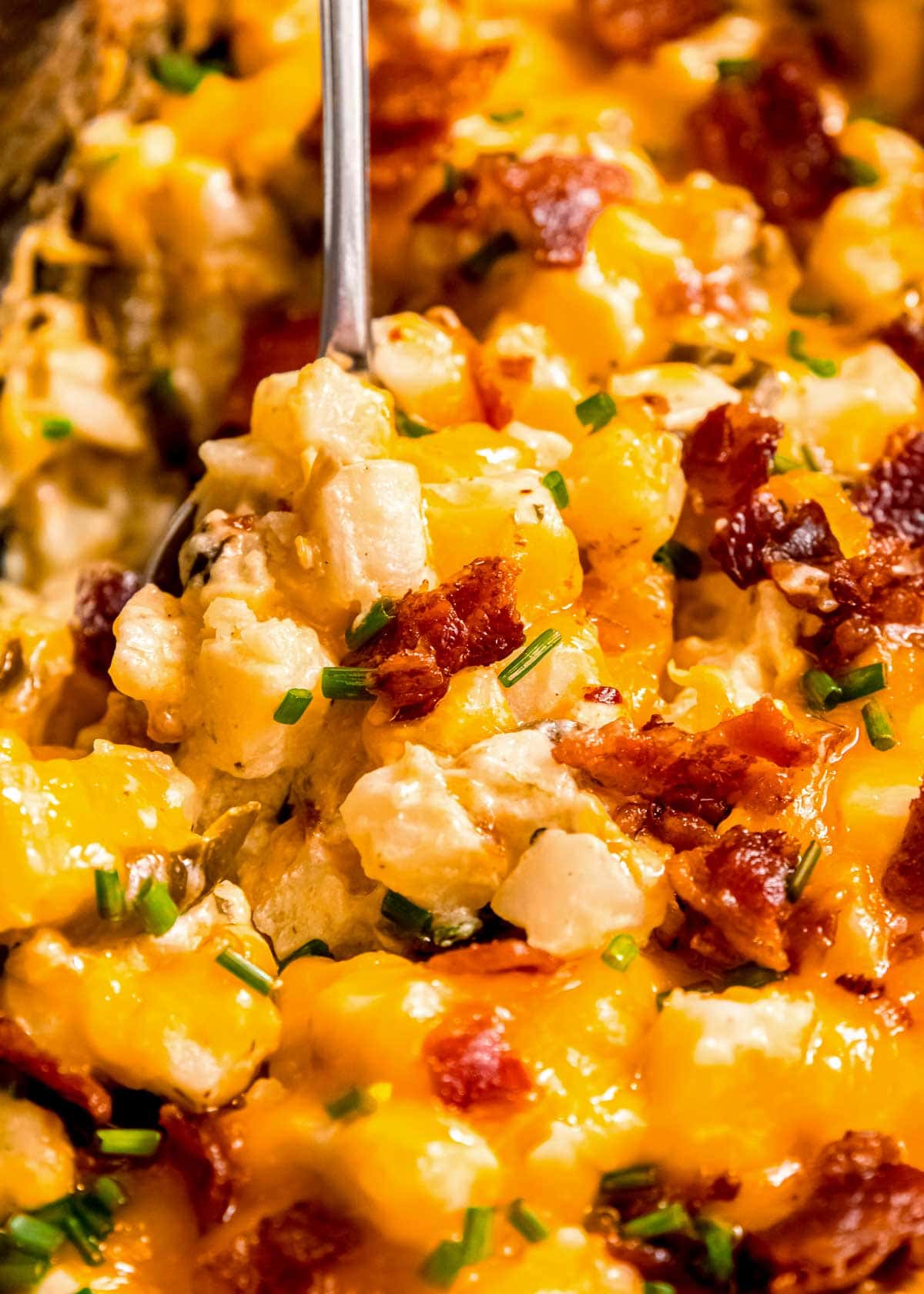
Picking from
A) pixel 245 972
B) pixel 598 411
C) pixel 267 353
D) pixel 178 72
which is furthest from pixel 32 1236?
pixel 178 72

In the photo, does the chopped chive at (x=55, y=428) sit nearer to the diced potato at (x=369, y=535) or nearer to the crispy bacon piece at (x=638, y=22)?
the diced potato at (x=369, y=535)

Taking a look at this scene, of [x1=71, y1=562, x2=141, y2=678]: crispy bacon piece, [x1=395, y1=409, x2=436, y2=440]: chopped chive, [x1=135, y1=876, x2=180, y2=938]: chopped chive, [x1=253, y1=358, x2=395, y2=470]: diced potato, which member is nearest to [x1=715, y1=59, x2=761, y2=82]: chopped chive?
[x1=395, y1=409, x2=436, y2=440]: chopped chive

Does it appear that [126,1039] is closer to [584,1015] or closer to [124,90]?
[584,1015]

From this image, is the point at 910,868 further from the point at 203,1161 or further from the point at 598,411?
the point at 203,1161

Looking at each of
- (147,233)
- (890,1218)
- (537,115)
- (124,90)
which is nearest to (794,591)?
(890,1218)

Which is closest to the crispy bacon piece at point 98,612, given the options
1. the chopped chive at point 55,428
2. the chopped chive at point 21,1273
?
the chopped chive at point 55,428

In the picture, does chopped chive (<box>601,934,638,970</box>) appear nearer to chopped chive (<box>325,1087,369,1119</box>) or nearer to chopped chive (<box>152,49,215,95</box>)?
chopped chive (<box>325,1087,369,1119</box>)
